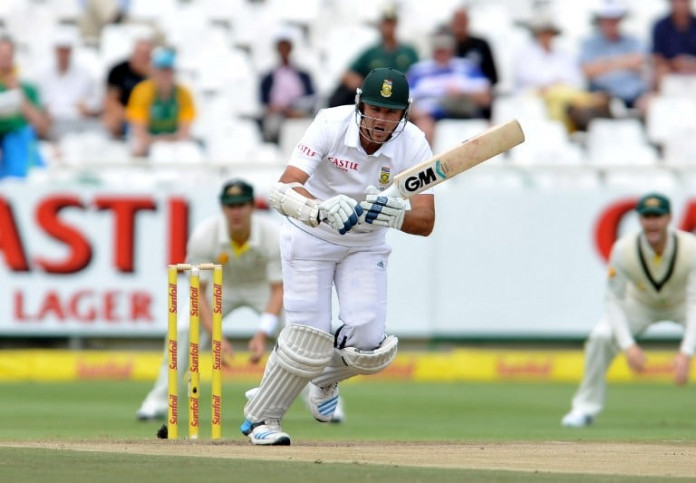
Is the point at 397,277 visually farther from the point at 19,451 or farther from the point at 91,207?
the point at 19,451

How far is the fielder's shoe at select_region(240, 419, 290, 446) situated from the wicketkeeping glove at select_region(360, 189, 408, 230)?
1139 millimetres

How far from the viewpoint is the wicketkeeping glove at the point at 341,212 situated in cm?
641

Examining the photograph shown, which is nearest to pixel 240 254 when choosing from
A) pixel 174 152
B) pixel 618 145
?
pixel 174 152

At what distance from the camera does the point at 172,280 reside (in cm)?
693

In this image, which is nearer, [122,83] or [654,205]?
[654,205]

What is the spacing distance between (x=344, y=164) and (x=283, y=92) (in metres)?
7.05

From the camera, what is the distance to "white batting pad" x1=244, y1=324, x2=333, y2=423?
270 inches

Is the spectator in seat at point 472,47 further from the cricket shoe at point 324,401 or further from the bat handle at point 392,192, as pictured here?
the bat handle at point 392,192

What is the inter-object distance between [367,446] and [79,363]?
6.29 meters

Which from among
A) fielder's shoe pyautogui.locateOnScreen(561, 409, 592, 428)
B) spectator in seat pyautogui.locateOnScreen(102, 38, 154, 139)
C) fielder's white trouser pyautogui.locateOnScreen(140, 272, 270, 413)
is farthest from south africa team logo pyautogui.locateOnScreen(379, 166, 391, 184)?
spectator in seat pyautogui.locateOnScreen(102, 38, 154, 139)

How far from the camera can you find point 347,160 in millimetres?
6824

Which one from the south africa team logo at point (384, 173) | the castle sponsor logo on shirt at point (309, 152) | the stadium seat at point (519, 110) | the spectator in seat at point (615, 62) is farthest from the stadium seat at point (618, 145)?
the castle sponsor logo on shirt at point (309, 152)

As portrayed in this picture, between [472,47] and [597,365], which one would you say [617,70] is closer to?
[472,47]

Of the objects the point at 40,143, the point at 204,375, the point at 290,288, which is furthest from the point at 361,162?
the point at 40,143
